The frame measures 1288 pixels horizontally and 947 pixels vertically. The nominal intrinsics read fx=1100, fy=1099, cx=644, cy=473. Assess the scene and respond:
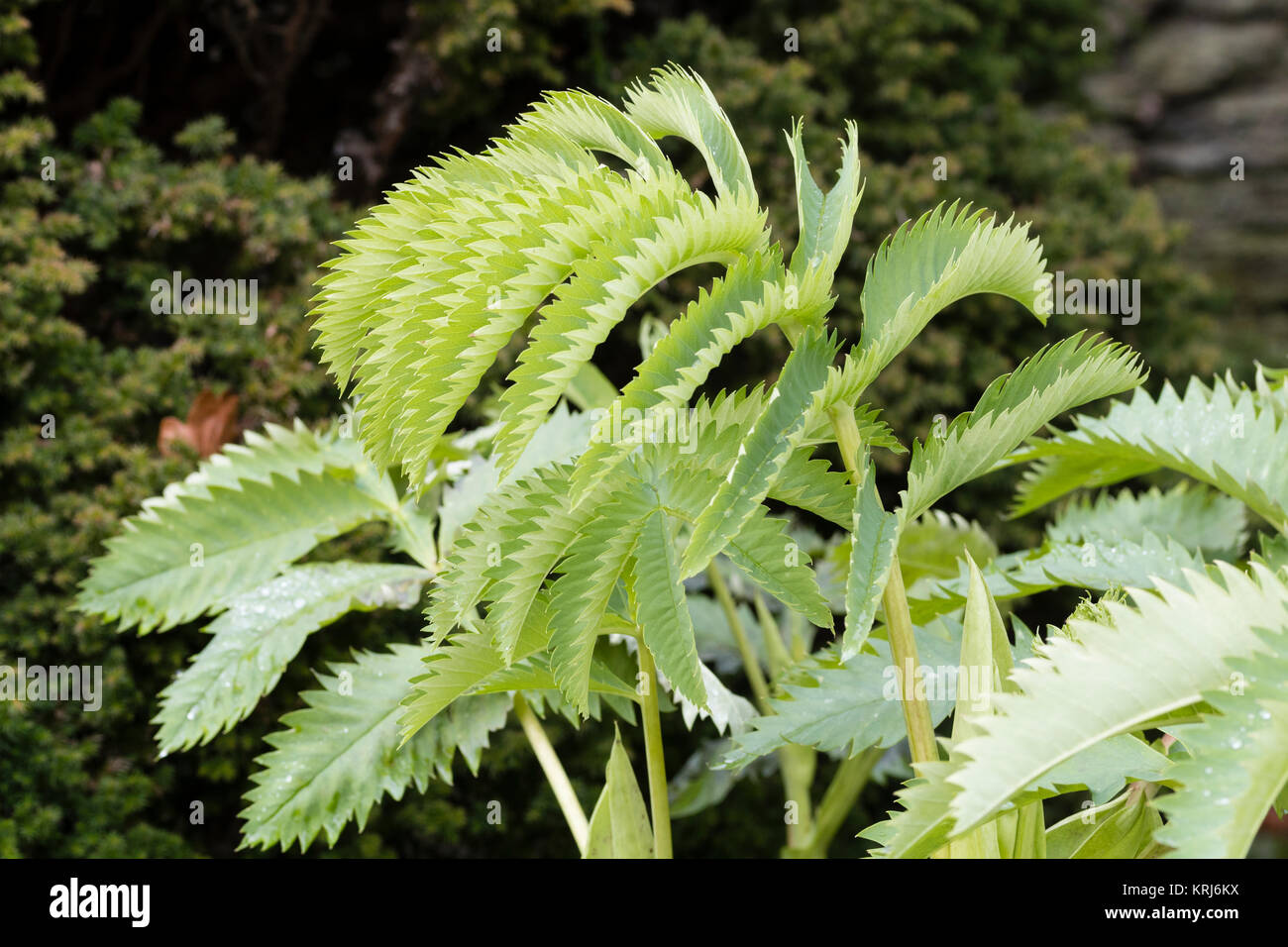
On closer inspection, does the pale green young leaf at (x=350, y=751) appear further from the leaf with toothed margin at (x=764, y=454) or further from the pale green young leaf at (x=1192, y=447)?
the pale green young leaf at (x=1192, y=447)

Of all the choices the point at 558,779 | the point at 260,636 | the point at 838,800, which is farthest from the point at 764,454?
the point at 838,800

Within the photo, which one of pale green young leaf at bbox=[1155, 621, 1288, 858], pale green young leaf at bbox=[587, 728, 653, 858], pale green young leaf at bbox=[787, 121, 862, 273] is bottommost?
pale green young leaf at bbox=[587, 728, 653, 858]

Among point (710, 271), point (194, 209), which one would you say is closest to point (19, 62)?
point (194, 209)

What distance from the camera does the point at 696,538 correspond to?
0.65 metres

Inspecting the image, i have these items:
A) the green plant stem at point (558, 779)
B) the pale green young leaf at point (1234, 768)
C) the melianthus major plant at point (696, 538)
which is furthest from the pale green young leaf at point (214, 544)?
the pale green young leaf at point (1234, 768)

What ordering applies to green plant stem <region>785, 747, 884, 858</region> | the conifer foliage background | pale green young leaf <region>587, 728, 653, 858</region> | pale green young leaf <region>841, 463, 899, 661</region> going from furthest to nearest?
1. the conifer foliage background
2. green plant stem <region>785, 747, 884, 858</region>
3. pale green young leaf <region>587, 728, 653, 858</region>
4. pale green young leaf <region>841, 463, 899, 661</region>

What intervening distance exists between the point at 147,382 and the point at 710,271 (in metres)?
0.98

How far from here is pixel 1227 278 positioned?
360 cm

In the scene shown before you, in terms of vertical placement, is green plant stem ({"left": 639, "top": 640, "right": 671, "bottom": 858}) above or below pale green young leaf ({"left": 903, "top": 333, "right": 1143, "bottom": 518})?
below

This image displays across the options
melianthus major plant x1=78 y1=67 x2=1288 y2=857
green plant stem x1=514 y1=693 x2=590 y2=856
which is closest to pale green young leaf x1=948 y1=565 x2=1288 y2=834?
melianthus major plant x1=78 y1=67 x2=1288 y2=857

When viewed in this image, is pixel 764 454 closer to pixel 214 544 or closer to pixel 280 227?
pixel 214 544

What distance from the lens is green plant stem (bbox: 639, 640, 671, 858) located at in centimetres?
88

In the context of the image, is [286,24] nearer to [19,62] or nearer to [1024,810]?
[19,62]

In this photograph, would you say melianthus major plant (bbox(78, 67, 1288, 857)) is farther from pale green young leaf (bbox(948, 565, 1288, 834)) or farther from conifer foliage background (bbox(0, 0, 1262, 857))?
conifer foliage background (bbox(0, 0, 1262, 857))
